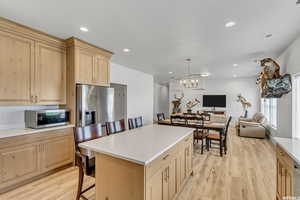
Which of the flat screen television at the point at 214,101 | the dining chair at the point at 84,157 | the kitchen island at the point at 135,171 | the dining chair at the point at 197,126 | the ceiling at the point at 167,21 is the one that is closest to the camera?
the kitchen island at the point at 135,171

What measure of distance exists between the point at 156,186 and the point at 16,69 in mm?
2858

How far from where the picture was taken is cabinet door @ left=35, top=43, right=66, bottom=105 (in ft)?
8.79

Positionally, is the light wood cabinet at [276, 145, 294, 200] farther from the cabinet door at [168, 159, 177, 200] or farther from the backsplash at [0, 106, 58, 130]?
the backsplash at [0, 106, 58, 130]

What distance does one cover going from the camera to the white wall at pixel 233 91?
301 inches

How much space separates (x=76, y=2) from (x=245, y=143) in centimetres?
576

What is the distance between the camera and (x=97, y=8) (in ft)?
6.33

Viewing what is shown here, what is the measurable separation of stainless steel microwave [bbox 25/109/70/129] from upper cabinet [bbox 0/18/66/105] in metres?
0.24

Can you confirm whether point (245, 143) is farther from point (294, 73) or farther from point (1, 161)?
point (1, 161)

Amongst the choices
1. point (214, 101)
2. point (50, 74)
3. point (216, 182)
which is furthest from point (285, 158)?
point (214, 101)

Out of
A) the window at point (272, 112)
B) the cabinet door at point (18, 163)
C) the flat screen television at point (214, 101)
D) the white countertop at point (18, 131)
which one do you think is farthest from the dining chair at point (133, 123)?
the flat screen television at point (214, 101)

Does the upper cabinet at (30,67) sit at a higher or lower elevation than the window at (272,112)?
higher

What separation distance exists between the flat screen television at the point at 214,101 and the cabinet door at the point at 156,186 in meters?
7.68

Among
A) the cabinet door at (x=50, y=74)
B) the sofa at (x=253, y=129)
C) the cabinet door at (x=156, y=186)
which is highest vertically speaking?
the cabinet door at (x=50, y=74)

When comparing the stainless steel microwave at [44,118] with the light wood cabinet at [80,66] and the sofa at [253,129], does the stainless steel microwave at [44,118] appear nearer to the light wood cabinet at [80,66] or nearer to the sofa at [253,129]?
the light wood cabinet at [80,66]
